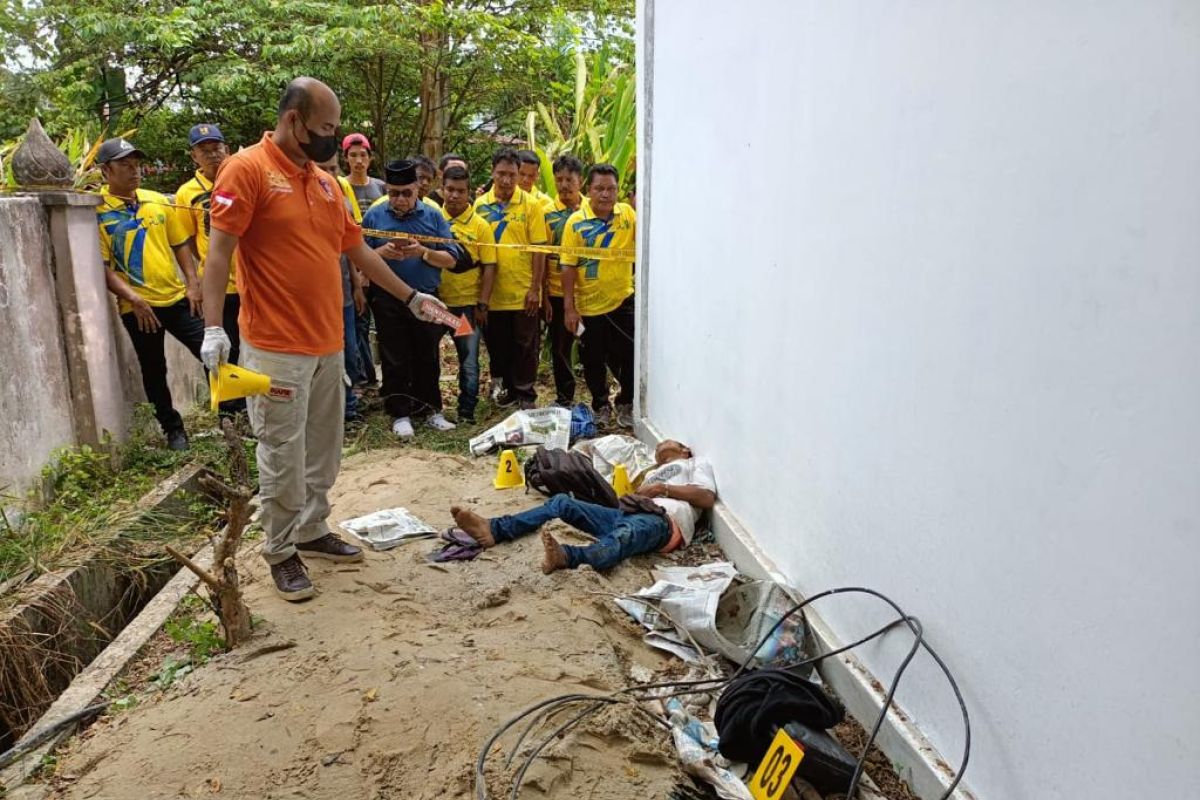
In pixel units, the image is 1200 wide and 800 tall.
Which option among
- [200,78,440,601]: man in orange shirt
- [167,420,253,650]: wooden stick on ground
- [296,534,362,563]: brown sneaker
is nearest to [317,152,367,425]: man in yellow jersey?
[296,534,362,563]: brown sneaker

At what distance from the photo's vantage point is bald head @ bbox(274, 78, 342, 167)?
3.27 m

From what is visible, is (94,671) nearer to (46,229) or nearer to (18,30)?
(46,229)

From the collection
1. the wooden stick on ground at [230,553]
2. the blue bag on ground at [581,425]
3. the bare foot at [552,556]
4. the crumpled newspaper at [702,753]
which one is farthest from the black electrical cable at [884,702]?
the blue bag on ground at [581,425]

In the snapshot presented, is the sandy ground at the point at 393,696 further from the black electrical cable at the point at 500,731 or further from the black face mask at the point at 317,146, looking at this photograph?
the black face mask at the point at 317,146

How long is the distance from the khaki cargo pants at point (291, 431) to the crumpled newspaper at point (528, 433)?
205 centimetres

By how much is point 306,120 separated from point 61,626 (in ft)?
8.13

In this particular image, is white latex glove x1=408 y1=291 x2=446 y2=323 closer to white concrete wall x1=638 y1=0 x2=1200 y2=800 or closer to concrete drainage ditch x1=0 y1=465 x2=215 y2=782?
white concrete wall x1=638 y1=0 x2=1200 y2=800

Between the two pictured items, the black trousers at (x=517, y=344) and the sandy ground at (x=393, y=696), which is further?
the black trousers at (x=517, y=344)

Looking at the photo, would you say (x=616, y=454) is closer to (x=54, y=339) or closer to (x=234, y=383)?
(x=234, y=383)

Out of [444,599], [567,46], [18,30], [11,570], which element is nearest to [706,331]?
[444,599]

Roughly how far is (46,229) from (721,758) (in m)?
4.68

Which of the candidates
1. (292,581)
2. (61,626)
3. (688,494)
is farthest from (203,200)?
(688,494)

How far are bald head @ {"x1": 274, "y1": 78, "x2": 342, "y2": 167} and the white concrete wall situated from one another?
5.79 ft

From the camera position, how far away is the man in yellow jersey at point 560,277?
21.6 ft
